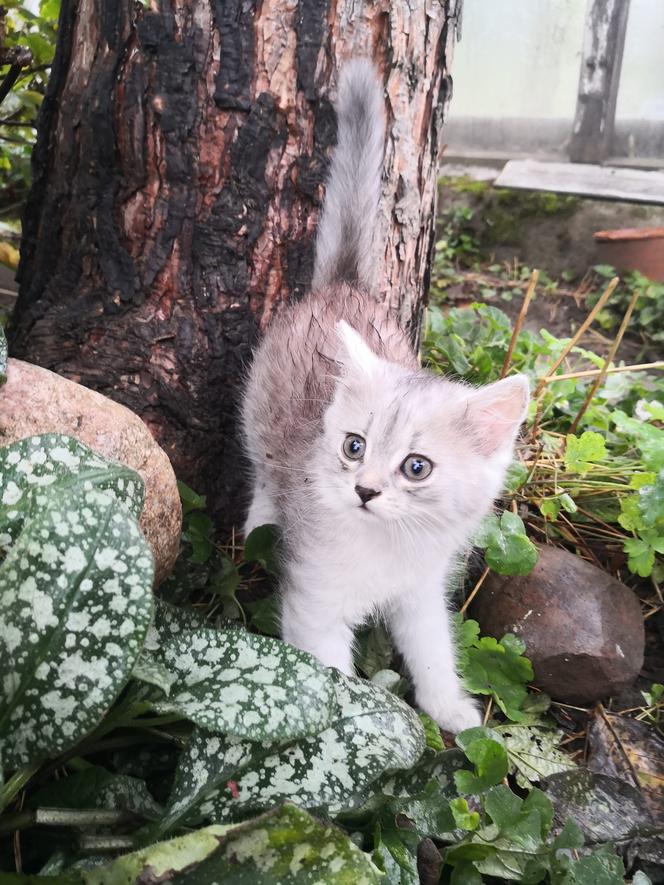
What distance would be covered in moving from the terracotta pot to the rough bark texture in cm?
217

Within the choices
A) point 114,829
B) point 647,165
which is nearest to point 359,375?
point 114,829

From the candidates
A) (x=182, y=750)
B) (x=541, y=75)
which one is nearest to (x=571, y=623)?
(x=182, y=750)

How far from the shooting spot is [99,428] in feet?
4.76

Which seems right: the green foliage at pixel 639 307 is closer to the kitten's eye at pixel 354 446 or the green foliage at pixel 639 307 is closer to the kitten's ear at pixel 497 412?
the kitten's ear at pixel 497 412

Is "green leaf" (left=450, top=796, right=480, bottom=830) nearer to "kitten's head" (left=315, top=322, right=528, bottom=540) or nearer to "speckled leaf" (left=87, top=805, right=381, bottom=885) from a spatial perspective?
"speckled leaf" (left=87, top=805, right=381, bottom=885)

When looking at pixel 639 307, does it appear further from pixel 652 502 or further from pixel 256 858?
pixel 256 858

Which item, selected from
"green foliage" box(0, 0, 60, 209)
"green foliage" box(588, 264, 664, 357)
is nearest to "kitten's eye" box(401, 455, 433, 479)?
"green foliage" box(0, 0, 60, 209)

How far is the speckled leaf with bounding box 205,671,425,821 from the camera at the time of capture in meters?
1.16

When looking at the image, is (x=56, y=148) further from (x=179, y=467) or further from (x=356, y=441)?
(x=356, y=441)

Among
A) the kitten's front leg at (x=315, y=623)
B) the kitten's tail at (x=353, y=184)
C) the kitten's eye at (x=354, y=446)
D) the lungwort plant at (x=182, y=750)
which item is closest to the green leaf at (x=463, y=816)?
the lungwort plant at (x=182, y=750)

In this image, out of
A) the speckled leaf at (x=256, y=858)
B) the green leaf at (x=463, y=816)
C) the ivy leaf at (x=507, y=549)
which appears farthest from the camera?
the ivy leaf at (x=507, y=549)

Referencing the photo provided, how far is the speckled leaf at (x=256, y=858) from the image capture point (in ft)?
3.23

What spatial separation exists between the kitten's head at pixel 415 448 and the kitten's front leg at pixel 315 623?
181mm

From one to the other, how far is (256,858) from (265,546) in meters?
0.83
